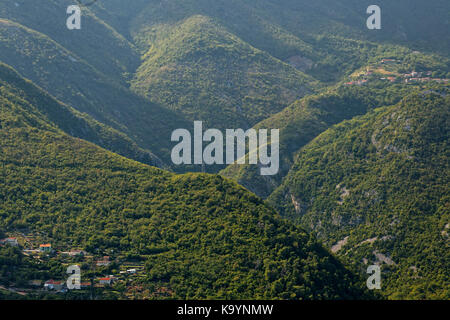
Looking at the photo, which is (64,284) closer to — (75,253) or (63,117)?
(75,253)

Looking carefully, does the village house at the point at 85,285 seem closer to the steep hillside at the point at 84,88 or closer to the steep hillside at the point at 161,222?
the steep hillside at the point at 161,222

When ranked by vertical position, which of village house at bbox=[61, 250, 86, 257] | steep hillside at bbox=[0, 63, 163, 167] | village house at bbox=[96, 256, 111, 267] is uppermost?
steep hillside at bbox=[0, 63, 163, 167]

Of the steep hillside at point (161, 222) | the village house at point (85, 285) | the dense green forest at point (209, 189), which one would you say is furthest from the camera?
the dense green forest at point (209, 189)

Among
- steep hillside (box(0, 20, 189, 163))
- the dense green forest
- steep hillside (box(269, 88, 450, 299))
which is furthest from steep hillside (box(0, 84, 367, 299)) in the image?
steep hillside (box(0, 20, 189, 163))

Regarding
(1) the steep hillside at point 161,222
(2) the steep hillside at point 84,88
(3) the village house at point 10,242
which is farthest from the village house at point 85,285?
(2) the steep hillside at point 84,88

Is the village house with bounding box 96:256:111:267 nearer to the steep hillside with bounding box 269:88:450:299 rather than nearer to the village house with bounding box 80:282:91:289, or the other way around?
the village house with bounding box 80:282:91:289

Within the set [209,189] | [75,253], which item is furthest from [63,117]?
[75,253]
